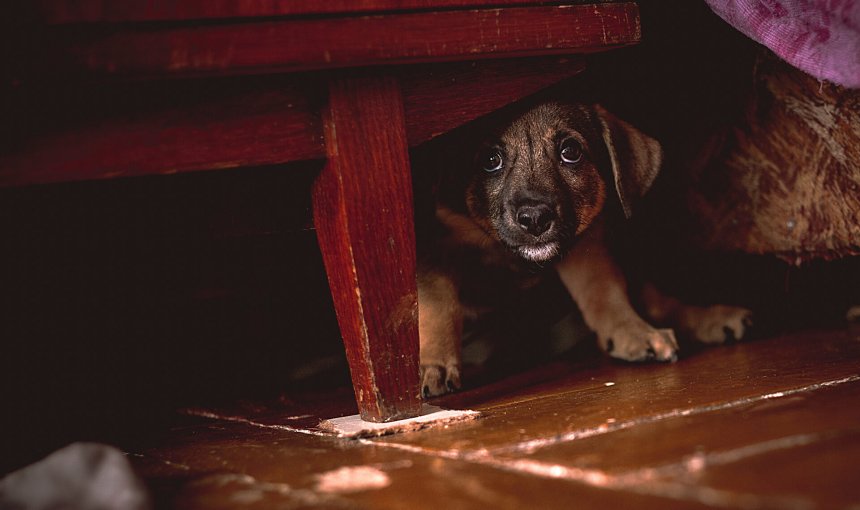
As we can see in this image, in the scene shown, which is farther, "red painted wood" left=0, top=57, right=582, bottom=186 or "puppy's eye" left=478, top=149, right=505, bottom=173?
"puppy's eye" left=478, top=149, right=505, bottom=173

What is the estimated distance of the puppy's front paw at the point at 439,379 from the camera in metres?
2.22

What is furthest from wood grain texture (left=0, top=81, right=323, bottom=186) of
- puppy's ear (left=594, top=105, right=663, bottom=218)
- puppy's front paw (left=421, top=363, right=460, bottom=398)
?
puppy's ear (left=594, top=105, right=663, bottom=218)

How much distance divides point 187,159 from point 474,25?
1.91ft

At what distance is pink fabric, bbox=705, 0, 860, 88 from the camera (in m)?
1.54

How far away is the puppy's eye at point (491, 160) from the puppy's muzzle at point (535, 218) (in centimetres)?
25

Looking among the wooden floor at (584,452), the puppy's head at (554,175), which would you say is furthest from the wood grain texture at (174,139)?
the puppy's head at (554,175)

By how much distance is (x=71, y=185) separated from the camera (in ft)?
5.27

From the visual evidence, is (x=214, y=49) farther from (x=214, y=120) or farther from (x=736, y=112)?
(x=736, y=112)

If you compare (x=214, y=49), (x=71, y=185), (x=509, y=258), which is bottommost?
(x=509, y=258)

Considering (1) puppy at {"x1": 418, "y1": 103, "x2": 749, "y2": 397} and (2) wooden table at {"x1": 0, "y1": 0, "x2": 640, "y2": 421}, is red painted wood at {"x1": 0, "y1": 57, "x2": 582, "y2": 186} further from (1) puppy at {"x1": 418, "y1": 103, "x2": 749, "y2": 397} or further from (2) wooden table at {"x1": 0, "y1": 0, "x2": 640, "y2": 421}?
(1) puppy at {"x1": 418, "y1": 103, "x2": 749, "y2": 397}

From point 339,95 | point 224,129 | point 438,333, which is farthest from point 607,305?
point 224,129

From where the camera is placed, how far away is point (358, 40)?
1.50 meters

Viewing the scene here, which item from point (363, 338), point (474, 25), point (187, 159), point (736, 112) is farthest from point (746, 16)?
point (187, 159)

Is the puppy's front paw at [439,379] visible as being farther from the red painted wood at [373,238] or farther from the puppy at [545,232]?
the red painted wood at [373,238]
